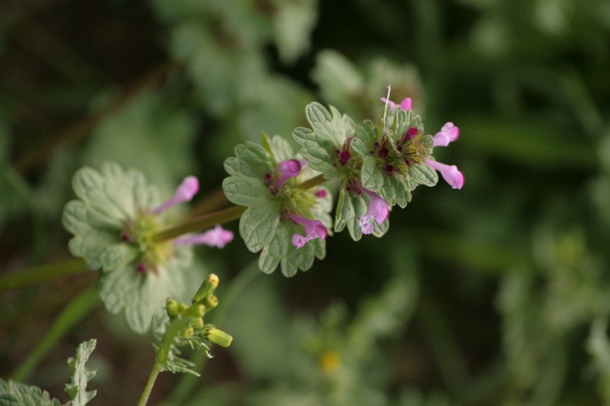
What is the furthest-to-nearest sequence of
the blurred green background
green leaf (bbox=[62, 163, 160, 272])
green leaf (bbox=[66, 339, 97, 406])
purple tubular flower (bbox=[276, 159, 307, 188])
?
the blurred green background → green leaf (bbox=[62, 163, 160, 272]) → purple tubular flower (bbox=[276, 159, 307, 188]) → green leaf (bbox=[66, 339, 97, 406])

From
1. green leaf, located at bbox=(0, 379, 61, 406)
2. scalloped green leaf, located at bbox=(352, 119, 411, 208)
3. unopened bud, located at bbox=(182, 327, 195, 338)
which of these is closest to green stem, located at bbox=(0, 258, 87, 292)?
green leaf, located at bbox=(0, 379, 61, 406)

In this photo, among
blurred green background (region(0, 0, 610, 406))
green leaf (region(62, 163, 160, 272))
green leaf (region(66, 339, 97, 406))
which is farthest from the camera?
blurred green background (region(0, 0, 610, 406))

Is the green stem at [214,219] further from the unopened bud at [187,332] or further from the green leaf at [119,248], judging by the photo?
the unopened bud at [187,332]

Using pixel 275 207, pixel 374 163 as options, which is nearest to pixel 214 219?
pixel 275 207

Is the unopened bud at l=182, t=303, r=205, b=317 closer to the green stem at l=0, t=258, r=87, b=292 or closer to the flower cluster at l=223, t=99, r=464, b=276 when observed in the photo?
the flower cluster at l=223, t=99, r=464, b=276

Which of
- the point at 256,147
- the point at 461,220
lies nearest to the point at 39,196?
the point at 256,147

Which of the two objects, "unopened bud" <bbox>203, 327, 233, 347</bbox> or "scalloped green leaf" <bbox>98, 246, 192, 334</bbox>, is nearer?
"unopened bud" <bbox>203, 327, 233, 347</bbox>

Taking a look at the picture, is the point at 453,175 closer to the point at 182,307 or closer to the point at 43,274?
the point at 182,307
